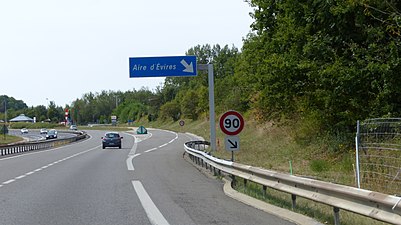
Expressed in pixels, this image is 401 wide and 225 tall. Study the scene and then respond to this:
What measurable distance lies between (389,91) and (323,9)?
4.19 metres

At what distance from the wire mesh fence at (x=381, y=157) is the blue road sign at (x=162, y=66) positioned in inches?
842

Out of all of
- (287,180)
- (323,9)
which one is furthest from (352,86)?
(287,180)

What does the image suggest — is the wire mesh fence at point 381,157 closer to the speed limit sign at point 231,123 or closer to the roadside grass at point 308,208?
the roadside grass at point 308,208

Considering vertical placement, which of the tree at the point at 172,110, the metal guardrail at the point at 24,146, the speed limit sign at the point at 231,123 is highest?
the tree at the point at 172,110

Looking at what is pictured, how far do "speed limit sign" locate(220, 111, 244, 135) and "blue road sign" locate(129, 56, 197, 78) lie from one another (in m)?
18.7

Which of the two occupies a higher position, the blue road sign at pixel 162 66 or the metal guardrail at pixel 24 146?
the blue road sign at pixel 162 66

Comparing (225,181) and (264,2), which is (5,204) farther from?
(264,2)

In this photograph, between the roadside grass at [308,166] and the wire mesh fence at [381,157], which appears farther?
the wire mesh fence at [381,157]

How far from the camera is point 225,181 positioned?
16375 mm

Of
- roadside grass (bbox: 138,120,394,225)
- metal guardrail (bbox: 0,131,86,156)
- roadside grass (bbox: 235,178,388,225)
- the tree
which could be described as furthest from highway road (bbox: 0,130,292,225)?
the tree

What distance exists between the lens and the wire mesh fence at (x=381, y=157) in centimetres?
1167

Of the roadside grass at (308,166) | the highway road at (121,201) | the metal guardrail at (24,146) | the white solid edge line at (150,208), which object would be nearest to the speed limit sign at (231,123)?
the roadside grass at (308,166)

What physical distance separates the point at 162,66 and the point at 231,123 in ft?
63.9

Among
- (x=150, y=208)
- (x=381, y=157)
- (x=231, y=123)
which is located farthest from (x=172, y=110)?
(x=150, y=208)
